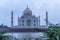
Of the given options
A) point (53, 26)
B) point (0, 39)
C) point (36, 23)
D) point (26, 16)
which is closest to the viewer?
point (0, 39)

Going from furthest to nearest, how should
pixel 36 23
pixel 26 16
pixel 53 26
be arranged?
pixel 36 23
pixel 26 16
pixel 53 26

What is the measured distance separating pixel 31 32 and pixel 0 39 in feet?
63.5

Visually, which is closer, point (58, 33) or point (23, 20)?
point (58, 33)

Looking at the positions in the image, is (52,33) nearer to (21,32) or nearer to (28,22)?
(21,32)

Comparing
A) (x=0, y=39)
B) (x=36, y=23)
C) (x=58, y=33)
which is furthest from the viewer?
(x=36, y=23)

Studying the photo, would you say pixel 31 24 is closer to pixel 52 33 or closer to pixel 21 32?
pixel 21 32

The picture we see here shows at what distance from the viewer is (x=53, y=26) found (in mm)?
31609

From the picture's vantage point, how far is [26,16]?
2427 inches

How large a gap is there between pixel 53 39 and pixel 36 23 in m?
38.9

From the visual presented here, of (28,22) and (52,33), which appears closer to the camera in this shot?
(52,33)

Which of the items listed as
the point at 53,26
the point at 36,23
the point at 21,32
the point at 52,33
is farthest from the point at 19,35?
the point at 36,23

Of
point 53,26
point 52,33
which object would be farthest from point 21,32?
point 52,33

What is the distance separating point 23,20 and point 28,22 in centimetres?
145

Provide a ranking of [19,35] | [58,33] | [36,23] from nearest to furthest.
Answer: [58,33] → [19,35] → [36,23]
